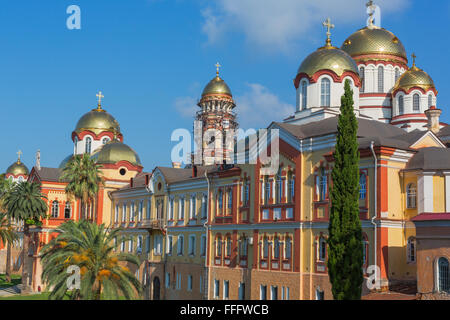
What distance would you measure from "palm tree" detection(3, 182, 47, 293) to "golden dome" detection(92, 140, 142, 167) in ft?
24.2

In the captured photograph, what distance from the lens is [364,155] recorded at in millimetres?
31234

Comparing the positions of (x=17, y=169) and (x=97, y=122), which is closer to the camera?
(x=97, y=122)

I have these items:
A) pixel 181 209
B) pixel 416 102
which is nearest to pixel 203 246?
pixel 181 209

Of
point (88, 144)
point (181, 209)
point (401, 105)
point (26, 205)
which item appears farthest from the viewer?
point (88, 144)

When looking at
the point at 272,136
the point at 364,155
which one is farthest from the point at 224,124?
the point at 364,155

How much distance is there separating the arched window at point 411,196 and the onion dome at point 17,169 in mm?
82619

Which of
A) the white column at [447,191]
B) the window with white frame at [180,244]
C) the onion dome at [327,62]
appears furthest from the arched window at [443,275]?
the window with white frame at [180,244]

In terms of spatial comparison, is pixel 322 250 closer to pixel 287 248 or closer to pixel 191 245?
pixel 287 248

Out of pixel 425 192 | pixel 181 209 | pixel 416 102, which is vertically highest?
pixel 416 102

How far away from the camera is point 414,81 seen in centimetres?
4725

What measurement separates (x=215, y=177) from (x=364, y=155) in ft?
48.8

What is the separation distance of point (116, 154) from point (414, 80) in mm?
31853

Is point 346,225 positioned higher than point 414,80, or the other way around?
point 414,80

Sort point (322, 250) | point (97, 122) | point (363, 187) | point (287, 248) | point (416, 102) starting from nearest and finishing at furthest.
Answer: point (363, 187), point (322, 250), point (287, 248), point (416, 102), point (97, 122)
